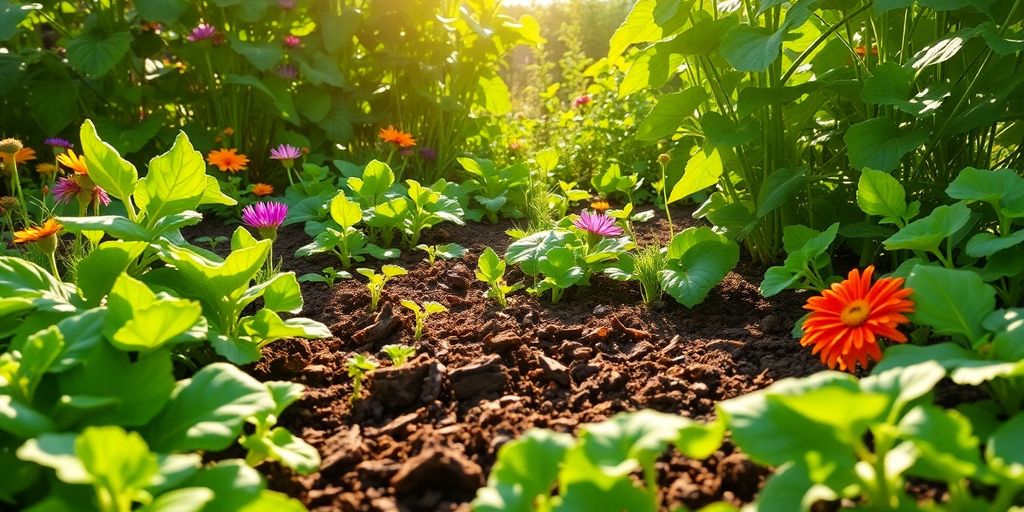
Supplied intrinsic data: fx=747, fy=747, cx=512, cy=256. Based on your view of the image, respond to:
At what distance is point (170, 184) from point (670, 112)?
1404mm

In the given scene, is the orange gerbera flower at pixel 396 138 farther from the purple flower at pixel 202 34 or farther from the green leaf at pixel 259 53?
the purple flower at pixel 202 34

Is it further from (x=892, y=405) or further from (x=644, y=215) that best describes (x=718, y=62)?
(x=892, y=405)

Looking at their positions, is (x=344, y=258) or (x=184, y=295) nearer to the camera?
(x=184, y=295)

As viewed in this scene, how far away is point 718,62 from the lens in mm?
2215

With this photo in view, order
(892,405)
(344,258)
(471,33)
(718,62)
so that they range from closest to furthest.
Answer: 1. (892,405)
2. (718,62)
3. (344,258)
4. (471,33)

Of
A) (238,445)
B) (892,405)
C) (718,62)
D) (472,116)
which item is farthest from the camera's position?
(472,116)

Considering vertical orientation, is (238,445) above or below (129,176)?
below

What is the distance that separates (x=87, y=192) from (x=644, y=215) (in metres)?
1.67

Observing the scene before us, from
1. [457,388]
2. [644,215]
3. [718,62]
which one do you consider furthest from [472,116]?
[457,388]

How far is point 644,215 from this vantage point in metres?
2.58

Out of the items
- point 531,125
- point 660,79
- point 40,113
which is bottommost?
point 531,125

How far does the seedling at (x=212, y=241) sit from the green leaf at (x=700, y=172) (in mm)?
1615

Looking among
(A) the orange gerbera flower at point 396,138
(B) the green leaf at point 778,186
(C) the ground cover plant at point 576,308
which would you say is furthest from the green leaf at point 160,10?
(B) the green leaf at point 778,186

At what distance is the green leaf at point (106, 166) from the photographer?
1.52 meters
